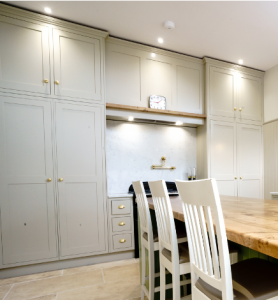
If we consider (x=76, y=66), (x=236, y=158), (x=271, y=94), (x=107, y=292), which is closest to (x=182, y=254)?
(x=107, y=292)

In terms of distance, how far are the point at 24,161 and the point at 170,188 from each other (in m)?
2.04

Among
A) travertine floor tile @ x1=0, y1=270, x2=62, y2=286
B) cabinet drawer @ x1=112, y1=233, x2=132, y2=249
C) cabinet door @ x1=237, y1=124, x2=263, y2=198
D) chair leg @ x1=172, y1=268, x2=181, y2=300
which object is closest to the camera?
chair leg @ x1=172, y1=268, x2=181, y2=300

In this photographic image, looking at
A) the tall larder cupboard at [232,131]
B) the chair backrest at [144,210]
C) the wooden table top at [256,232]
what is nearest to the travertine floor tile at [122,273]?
the chair backrest at [144,210]

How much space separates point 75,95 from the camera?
2.39 metres

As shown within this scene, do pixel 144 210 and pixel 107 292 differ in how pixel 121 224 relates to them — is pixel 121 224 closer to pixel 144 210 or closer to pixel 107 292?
pixel 107 292

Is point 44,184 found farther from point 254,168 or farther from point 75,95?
point 254,168

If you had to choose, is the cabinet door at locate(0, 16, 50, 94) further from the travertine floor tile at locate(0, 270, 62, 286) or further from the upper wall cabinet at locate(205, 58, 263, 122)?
the upper wall cabinet at locate(205, 58, 263, 122)

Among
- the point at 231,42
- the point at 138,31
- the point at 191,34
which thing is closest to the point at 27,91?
the point at 138,31

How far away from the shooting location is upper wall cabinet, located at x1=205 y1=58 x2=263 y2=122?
3.23 m

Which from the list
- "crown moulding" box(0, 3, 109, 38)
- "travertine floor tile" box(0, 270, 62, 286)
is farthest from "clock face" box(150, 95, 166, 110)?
"travertine floor tile" box(0, 270, 62, 286)

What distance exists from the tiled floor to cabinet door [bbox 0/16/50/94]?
200 cm

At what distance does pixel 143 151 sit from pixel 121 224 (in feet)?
3.74

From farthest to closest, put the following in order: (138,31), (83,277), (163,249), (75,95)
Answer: (138,31), (75,95), (83,277), (163,249)

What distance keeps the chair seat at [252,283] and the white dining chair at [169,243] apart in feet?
0.68
